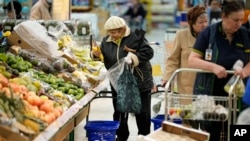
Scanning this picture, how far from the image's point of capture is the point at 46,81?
7203 millimetres

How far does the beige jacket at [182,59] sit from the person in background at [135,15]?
15.7 m

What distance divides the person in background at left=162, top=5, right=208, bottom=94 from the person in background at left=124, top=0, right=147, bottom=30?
619 inches

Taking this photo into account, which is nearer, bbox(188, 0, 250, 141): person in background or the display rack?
the display rack

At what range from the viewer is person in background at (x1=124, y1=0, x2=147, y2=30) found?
22744mm

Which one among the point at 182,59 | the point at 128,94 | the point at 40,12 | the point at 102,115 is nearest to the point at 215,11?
the point at 40,12

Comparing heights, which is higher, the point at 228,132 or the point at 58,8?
the point at 58,8

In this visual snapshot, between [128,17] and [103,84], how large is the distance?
15113 millimetres

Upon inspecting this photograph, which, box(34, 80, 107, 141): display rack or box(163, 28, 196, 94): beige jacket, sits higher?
box(163, 28, 196, 94): beige jacket

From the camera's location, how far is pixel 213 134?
553 cm

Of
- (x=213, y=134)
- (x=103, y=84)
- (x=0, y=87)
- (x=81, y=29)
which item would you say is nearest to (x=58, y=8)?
(x=81, y=29)

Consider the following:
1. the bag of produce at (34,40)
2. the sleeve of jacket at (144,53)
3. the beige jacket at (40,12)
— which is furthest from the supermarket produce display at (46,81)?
the beige jacket at (40,12)

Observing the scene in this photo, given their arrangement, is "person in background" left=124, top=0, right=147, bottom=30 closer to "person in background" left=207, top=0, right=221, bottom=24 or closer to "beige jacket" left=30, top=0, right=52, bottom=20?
"person in background" left=207, top=0, right=221, bottom=24

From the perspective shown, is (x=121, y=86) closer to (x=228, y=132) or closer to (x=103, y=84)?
(x=103, y=84)

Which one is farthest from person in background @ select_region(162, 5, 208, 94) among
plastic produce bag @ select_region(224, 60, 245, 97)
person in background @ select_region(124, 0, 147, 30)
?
person in background @ select_region(124, 0, 147, 30)
